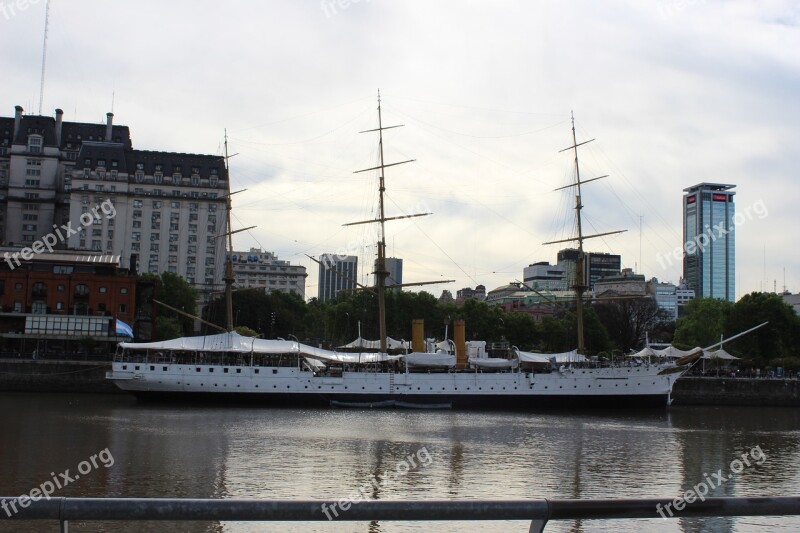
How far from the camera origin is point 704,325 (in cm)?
10988

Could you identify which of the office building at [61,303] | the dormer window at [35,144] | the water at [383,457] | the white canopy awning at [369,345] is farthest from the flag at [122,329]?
the dormer window at [35,144]

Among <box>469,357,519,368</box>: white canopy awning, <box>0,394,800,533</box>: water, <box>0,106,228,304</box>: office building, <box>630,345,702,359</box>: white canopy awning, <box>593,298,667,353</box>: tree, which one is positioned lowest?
<box>0,394,800,533</box>: water

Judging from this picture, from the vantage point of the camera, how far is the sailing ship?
6259 centimetres

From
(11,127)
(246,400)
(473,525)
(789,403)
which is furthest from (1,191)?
(473,525)

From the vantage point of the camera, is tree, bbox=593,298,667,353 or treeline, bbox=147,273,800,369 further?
tree, bbox=593,298,667,353

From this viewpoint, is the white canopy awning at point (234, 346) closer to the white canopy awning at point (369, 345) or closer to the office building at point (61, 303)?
the white canopy awning at point (369, 345)

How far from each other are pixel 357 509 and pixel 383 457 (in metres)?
27.9

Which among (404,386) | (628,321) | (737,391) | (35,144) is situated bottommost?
(737,391)

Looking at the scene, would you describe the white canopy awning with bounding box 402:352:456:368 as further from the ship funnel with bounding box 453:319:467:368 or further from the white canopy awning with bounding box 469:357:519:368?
the white canopy awning with bounding box 469:357:519:368

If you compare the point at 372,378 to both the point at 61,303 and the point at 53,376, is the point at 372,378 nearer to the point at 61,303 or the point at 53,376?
the point at 53,376

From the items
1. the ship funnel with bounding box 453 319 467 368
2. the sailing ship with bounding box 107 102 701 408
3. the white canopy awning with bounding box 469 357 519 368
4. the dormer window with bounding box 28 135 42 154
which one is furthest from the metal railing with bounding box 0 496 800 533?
the dormer window with bounding box 28 135 42 154

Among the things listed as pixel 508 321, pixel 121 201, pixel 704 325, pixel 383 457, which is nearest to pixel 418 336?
pixel 383 457

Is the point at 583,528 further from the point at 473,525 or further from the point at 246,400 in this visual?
the point at 246,400

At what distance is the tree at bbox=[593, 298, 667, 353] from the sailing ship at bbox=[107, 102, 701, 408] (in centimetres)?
6594
